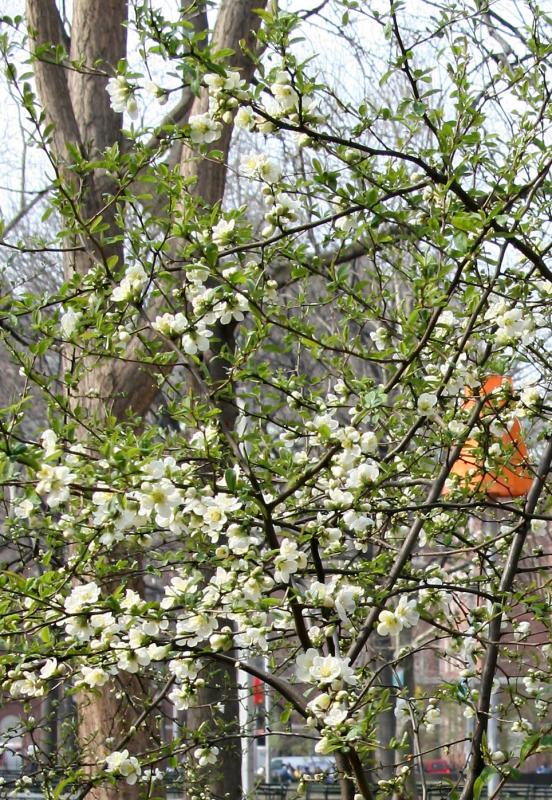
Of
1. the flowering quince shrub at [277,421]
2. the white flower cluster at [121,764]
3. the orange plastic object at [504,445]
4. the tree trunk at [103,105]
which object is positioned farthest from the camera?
the tree trunk at [103,105]

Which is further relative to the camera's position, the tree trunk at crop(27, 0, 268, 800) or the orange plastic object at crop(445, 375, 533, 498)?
the tree trunk at crop(27, 0, 268, 800)

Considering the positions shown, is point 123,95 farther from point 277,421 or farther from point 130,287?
point 277,421

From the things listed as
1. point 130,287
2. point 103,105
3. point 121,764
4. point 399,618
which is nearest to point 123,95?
point 130,287

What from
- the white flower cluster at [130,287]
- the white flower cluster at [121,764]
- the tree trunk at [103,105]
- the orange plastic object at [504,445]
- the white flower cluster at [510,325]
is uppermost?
the tree trunk at [103,105]

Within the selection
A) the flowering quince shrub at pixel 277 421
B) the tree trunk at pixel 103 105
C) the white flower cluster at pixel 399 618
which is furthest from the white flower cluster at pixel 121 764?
the tree trunk at pixel 103 105

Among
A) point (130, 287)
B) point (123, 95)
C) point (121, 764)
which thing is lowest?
point (121, 764)

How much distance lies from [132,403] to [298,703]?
9.69 ft

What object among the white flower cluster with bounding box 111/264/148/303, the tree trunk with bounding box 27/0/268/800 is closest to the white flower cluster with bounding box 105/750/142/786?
the white flower cluster with bounding box 111/264/148/303

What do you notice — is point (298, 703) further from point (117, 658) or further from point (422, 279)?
point (422, 279)

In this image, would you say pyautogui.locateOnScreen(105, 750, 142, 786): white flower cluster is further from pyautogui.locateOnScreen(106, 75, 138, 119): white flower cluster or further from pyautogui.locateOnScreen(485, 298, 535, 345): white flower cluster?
pyautogui.locateOnScreen(106, 75, 138, 119): white flower cluster

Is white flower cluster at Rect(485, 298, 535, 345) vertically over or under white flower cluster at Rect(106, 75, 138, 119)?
under

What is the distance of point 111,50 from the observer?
211 inches

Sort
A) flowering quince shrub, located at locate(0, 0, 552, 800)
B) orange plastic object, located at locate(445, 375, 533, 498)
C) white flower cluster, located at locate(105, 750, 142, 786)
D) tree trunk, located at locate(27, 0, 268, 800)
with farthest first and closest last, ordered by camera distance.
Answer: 1. tree trunk, located at locate(27, 0, 268, 800)
2. orange plastic object, located at locate(445, 375, 533, 498)
3. white flower cluster, located at locate(105, 750, 142, 786)
4. flowering quince shrub, located at locate(0, 0, 552, 800)

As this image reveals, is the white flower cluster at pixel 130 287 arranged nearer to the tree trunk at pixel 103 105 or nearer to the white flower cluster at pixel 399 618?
the white flower cluster at pixel 399 618
